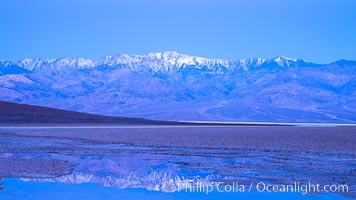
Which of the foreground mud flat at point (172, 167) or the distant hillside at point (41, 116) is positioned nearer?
the foreground mud flat at point (172, 167)

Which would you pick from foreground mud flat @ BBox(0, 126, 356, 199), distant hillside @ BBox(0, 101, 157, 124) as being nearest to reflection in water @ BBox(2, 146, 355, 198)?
foreground mud flat @ BBox(0, 126, 356, 199)

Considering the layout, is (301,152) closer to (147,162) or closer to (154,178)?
(147,162)

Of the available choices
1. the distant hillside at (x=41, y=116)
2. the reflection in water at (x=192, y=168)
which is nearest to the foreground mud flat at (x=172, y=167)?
the reflection in water at (x=192, y=168)

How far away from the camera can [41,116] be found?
68.7 meters

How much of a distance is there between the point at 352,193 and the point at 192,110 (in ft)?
468

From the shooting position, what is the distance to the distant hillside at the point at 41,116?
2603 inches

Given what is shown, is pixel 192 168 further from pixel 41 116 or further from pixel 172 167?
pixel 41 116

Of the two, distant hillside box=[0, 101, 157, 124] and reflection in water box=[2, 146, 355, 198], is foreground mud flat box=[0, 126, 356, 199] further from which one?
distant hillside box=[0, 101, 157, 124]

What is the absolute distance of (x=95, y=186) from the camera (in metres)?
13.9

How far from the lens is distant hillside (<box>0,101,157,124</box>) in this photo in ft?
217

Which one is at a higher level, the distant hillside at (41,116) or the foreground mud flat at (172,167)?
the distant hillside at (41,116)

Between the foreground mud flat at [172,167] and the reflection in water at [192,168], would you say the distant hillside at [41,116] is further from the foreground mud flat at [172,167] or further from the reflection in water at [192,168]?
the reflection in water at [192,168]

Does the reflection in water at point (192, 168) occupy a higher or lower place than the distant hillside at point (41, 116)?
lower

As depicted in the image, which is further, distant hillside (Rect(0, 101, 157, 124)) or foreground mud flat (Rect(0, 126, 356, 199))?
distant hillside (Rect(0, 101, 157, 124))
